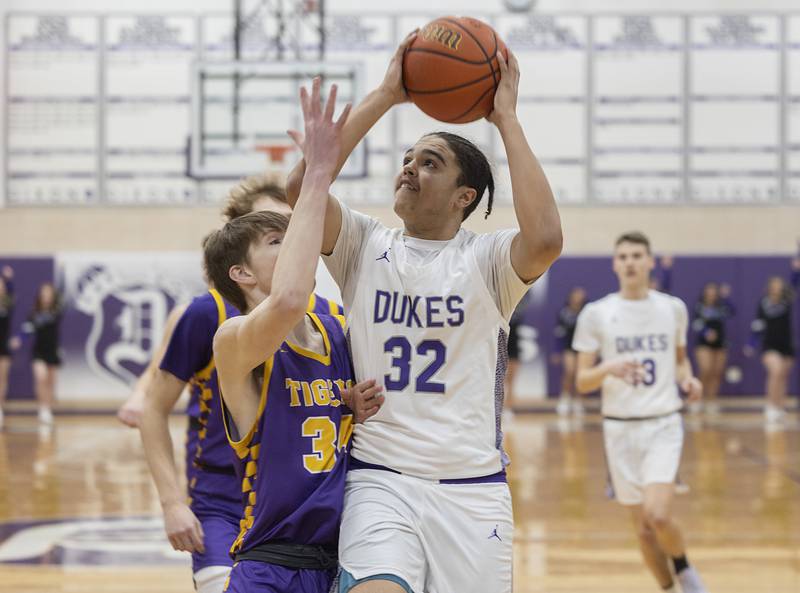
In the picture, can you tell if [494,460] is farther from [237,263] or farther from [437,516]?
[237,263]

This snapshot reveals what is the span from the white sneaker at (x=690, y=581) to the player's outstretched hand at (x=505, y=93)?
133 inches

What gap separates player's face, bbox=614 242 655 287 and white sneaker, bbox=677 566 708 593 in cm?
166

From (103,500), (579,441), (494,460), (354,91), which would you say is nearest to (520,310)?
(579,441)

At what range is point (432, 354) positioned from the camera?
2.69 meters

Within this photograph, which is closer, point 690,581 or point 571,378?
point 690,581

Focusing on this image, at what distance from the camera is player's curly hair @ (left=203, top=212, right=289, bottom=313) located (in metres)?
2.70

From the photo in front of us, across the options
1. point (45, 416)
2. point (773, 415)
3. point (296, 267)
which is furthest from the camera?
point (773, 415)

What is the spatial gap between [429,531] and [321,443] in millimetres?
341

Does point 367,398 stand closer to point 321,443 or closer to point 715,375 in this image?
point 321,443

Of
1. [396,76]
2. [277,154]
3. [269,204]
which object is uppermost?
[277,154]

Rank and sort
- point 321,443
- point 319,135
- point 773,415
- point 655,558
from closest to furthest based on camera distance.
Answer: point 319,135 → point 321,443 → point 655,558 → point 773,415

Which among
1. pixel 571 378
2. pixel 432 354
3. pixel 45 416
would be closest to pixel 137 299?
pixel 45 416

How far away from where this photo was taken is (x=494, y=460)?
2.73 m

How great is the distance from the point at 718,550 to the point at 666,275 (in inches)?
320
